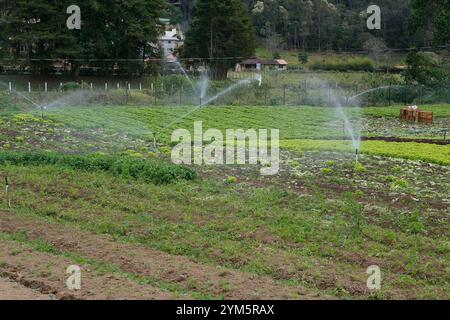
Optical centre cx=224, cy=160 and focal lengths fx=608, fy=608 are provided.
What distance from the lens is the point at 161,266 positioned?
11.7 m

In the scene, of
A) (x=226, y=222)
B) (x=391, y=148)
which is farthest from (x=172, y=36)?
(x=226, y=222)

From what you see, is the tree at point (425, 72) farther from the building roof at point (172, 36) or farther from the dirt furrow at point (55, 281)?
the dirt furrow at point (55, 281)

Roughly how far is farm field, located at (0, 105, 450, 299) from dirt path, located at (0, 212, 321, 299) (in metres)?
0.04

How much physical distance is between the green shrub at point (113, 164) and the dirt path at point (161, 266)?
473 cm

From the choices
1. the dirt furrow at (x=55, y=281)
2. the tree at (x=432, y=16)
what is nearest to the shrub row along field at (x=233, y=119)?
the tree at (x=432, y=16)

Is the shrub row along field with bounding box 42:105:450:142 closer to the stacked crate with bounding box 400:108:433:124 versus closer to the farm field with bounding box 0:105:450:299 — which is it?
the stacked crate with bounding box 400:108:433:124

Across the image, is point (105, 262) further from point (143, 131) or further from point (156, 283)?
point (143, 131)

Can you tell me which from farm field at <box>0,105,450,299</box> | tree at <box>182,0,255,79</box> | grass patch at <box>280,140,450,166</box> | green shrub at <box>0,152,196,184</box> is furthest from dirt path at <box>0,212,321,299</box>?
tree at <box>182,0,255,79</box>

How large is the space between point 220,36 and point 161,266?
49344 millimetres

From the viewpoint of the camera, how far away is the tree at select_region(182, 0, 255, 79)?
5766 centimetres

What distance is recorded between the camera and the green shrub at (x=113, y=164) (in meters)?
18.7

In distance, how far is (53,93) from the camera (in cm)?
4038

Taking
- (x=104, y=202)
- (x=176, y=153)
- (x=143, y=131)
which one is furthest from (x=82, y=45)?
(x=104, y=202)

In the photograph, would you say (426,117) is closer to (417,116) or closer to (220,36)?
(417,116)
